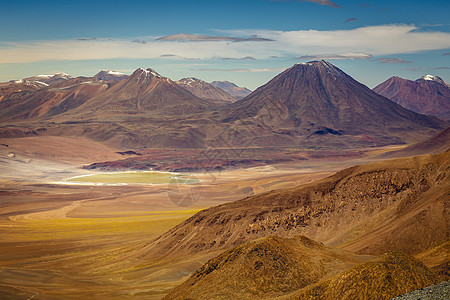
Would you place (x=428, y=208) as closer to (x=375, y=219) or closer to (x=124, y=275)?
(x=375, y=219)

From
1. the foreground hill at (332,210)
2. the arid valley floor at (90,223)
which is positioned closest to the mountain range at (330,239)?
the foreground hill at (332,210)

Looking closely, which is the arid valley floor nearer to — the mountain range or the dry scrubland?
the dry scrubland

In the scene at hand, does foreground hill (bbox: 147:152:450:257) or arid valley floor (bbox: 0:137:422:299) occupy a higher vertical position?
foreground hill (bbox: 147:152:450:257)

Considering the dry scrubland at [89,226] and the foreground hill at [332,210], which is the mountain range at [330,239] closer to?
the foreground hill at [332,210]

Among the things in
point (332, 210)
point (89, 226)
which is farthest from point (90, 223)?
point (332, 210)

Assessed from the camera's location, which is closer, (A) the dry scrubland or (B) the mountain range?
(B) the mountain range

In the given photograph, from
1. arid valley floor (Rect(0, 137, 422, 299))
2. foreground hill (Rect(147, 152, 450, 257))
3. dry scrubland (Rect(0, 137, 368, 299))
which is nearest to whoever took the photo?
dry scrubland (Rect(0, 137, 368, 299))

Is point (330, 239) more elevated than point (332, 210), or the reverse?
point (332, 210)

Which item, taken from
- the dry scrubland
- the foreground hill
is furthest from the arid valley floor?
the foreground hill

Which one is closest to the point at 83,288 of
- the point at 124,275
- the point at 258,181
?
the point at 124,275

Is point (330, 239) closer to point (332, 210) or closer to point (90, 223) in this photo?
point (332, 210)
